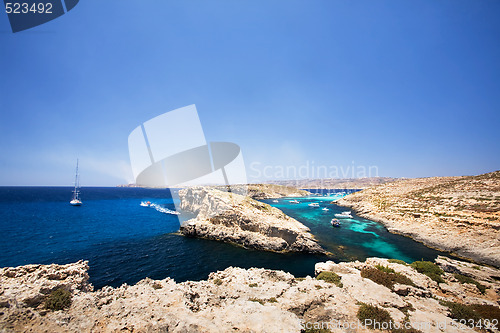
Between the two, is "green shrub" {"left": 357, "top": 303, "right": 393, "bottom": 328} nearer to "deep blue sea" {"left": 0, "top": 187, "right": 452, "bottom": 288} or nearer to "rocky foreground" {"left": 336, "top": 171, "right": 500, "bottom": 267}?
"deep blue sea" {"left": 0, "top": 187, "right": 452, "bottom": 288}

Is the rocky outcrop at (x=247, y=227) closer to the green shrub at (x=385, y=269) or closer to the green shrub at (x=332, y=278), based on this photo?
the green shrub at (x=385, y=269)

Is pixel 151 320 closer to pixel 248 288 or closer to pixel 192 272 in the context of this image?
pixel 248 288

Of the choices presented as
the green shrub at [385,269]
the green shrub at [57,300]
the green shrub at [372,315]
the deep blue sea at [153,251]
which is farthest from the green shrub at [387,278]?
the green shrub at [57,300]

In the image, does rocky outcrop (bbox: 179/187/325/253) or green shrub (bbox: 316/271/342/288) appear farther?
rocky outcrop (bbox: 179/187/325/253)

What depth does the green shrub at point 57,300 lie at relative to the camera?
9094 mm

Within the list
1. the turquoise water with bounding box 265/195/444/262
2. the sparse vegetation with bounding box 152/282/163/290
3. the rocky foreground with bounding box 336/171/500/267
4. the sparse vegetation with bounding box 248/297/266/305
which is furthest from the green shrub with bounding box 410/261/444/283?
the sparse vegetation with bounding box 152/282/163/290

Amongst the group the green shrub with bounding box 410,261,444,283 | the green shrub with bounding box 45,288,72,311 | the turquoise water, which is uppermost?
the green shrub with bounding box 45,288,72,311

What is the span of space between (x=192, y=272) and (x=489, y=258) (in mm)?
38927

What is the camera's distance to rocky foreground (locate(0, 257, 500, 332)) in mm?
8414

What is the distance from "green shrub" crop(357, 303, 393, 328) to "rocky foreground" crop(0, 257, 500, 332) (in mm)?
51

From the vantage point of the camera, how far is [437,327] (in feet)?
28.8

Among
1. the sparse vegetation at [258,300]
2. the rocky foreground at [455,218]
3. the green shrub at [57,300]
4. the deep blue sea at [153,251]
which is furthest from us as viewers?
the rocky foreground at [455,218]

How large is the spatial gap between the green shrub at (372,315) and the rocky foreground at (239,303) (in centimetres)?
5

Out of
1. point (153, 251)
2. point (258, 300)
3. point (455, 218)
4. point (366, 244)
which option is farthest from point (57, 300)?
point (455, 218)
